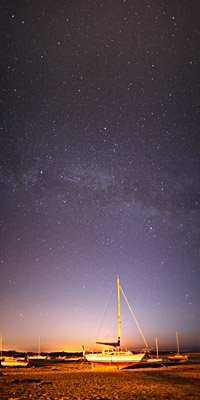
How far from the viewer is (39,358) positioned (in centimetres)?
12119

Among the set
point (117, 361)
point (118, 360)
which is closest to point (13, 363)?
point (117, 361)

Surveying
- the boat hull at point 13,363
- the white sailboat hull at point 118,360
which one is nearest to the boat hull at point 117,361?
the white sailboat hull at point 118,360

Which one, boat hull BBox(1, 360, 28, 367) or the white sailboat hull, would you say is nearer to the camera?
the white sailboat hull

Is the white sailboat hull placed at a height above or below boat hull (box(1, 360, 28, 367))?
above

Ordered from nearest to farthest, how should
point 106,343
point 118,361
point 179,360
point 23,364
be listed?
point 118,361 < point 106,343 < point 23,364 < point 179,360

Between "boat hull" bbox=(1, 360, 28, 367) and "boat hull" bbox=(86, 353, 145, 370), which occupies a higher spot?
"boat hull" bbox=(86, 353, 145, 370)

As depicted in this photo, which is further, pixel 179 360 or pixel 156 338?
pixel 156 338

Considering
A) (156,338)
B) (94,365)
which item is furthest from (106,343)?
(156,338)

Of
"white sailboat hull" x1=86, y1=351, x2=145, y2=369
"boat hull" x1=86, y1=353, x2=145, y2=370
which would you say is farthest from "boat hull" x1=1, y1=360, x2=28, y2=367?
"white sailboat hull" x1=86, y1=351, x2=145, y2=369

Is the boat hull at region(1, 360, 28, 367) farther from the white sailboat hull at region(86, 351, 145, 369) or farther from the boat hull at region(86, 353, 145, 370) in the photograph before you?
the white sailboat hull at region(86, 351, 145, 369)

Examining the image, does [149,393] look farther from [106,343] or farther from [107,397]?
[106,343]

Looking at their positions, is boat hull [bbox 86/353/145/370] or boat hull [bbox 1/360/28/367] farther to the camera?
boat hull [bbox 1/360/28/367]

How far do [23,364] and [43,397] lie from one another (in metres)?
46.1

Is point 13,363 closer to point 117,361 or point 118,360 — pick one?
point 117,361
